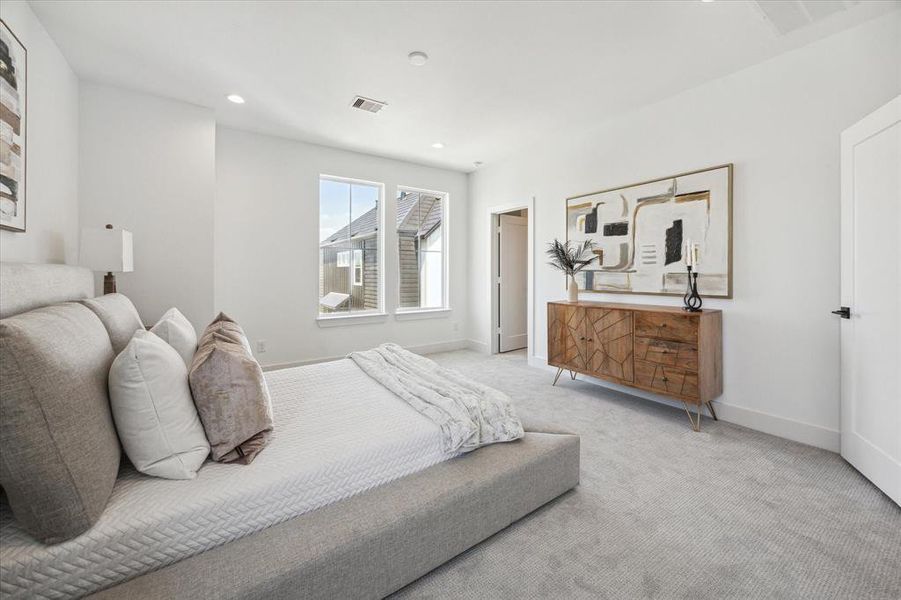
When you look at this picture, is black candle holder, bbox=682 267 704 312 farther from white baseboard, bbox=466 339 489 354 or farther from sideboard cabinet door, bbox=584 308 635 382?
white baseboard, bbox=466 339 489 354

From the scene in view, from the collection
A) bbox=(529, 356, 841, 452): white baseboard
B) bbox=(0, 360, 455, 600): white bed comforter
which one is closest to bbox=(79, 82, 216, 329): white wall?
bbox=(0, 360, 455, 600): white bed comforter

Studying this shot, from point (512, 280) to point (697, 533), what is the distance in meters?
4.38

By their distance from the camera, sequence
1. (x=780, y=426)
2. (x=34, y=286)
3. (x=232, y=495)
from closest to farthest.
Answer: (x=232, y=495)
(x=34, y=286)
(x=780, y=426)

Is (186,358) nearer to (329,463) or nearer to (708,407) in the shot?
(329,463)

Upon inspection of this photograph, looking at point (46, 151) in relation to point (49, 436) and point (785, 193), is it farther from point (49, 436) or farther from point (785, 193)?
point (785, 193)

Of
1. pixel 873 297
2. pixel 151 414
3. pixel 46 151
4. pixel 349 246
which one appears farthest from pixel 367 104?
pixel 873 297

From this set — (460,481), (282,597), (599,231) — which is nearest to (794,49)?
(599,231)

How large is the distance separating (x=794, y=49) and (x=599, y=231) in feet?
6.06

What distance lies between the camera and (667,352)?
2.96m

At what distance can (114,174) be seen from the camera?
3.18 meters

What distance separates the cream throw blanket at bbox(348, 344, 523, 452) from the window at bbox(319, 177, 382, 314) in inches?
108

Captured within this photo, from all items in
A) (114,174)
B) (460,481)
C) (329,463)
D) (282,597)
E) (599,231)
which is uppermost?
(114,174)

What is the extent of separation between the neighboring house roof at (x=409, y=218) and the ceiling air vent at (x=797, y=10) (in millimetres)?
4096

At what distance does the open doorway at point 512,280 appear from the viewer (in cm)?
569
